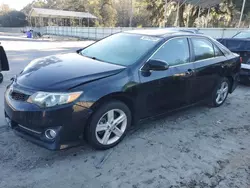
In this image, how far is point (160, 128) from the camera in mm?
3998

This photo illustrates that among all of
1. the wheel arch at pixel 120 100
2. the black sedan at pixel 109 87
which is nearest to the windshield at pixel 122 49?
the black sedan at pixel 109 87

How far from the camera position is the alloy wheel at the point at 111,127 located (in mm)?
3080

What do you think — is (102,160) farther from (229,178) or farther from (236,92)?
(236,92)

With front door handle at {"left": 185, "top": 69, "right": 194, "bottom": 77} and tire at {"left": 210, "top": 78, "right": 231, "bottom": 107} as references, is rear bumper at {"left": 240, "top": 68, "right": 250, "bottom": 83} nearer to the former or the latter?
tire at {"left": 210, "top": 78, "right": 231, "bottom": 107}

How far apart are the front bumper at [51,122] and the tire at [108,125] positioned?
14cm

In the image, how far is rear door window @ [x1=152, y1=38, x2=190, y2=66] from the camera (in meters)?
3.63

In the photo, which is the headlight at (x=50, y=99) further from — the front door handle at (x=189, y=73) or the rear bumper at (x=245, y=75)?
the rear bumper at (x=245, y=75)

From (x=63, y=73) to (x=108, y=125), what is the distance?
94 centimetres

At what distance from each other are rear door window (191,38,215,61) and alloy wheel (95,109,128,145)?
76.1 inches

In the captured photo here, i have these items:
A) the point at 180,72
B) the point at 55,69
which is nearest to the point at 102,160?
the point at 55,69

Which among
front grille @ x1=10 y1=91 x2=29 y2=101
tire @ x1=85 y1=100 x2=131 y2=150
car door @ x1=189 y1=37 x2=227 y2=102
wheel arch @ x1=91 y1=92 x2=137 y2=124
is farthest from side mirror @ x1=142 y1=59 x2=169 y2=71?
front grille @ x1=10 y1=91 x2=29 y2=101

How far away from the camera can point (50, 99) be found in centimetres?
265

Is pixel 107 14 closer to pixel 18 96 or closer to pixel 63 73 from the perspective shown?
pixel 63 73

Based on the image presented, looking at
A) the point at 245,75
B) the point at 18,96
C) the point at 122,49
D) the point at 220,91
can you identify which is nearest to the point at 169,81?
the point at 122,49
